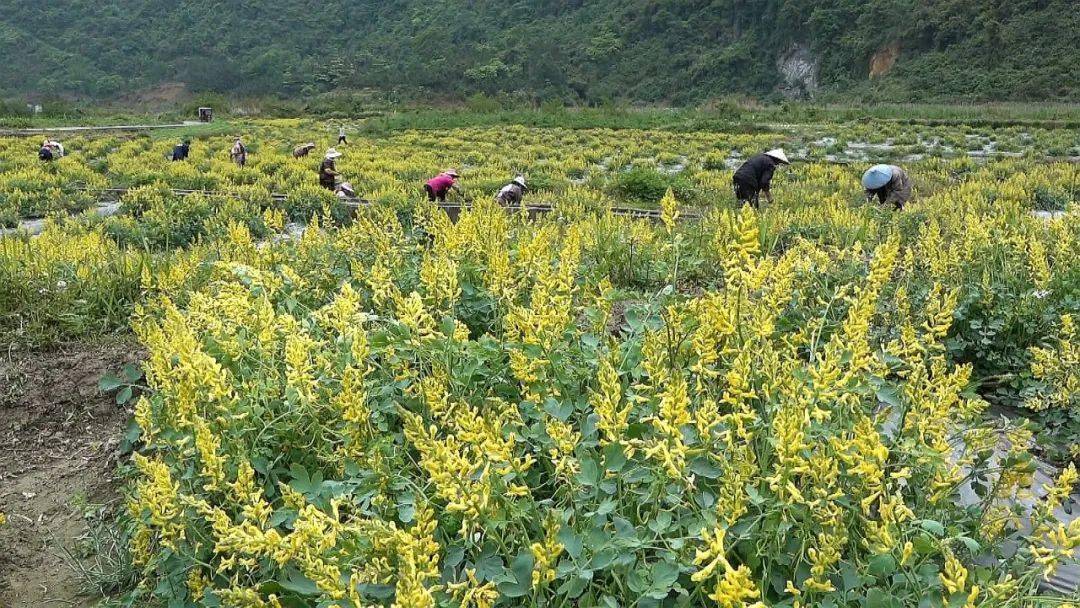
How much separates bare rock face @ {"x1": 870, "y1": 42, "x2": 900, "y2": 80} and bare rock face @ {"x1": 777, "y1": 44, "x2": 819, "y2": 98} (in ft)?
12.9

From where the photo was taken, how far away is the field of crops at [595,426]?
160 centimetres

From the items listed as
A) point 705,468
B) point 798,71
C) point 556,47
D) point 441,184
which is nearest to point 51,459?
point 705,468

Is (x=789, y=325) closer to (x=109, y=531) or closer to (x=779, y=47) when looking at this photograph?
(x=109, y=531)

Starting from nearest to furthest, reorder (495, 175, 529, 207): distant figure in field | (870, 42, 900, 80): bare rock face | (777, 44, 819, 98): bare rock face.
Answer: (495, 175, 529, 207): distant figure in field < (870, 42, 900, 80): bare rock face < (777, 44, 819, 98): bare rock face

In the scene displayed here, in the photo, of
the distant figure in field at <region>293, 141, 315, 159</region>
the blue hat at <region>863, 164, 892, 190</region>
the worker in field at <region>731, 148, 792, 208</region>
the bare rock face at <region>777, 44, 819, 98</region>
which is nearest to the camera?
the blue hat at <region>863, 164, 892, 190</region>

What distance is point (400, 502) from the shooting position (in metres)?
1.91

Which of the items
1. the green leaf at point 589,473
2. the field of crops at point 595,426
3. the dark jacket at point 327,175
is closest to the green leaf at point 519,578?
the field of crops at point 595,426

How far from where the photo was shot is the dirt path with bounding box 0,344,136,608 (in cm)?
258

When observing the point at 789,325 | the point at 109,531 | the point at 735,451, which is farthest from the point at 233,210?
the point at 735,451

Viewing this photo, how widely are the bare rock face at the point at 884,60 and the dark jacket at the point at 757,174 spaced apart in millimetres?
45955

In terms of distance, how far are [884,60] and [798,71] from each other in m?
6.99

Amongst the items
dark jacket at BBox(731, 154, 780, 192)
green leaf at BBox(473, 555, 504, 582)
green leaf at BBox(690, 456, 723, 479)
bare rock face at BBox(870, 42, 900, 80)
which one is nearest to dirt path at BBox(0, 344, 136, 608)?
green leaf at BBox(473, 555, 504, 582)

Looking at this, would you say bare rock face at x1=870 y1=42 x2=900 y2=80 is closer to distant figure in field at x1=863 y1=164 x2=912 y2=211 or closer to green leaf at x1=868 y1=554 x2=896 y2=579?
distant figure in field at x1=863 y1=164 x2=912 y2=211

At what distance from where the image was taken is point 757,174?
9.10 metres
